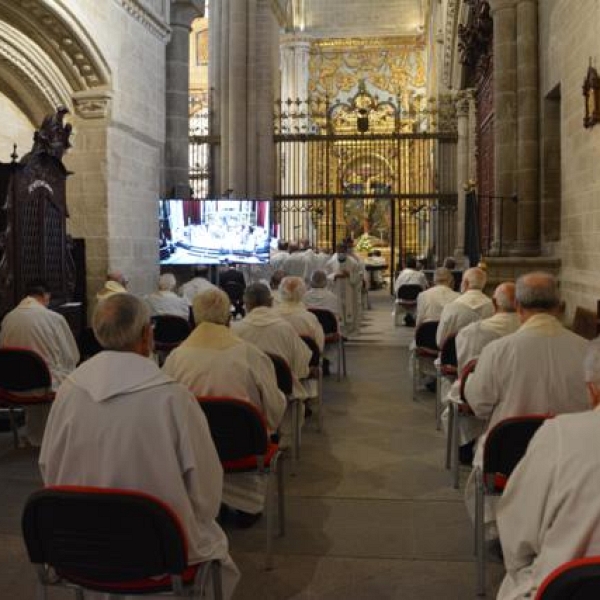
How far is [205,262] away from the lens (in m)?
15.3

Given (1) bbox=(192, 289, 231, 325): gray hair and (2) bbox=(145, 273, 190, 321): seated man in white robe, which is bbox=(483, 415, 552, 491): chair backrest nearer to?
(1) bbox=(192, 289, 231, 325): gray hair

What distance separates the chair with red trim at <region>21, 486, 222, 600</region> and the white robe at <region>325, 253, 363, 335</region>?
1180 cm


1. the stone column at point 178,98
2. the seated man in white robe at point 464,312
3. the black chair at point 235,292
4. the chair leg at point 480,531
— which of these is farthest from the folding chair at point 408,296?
the chair leg at point 480,531

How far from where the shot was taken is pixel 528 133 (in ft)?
39.8

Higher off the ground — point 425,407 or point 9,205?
point 9,205

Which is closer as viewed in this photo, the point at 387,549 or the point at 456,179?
the point at 387,549

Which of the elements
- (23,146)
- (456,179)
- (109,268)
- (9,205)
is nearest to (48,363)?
(9,205)

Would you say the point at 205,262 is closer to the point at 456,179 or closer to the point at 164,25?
the point at 164,25

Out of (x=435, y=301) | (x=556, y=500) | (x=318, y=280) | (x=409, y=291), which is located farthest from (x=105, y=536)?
(x=409, y=291)

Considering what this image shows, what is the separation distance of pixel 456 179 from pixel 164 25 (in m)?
11.0

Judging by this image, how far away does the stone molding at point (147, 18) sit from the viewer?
43.1 feet

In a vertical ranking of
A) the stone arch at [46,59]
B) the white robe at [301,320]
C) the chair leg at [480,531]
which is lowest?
the chair leg at [480,531]

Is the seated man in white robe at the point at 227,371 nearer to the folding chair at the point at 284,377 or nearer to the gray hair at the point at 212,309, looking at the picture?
the gray hair at the point at 212,309

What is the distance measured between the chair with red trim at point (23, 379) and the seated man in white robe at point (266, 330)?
1590mm
